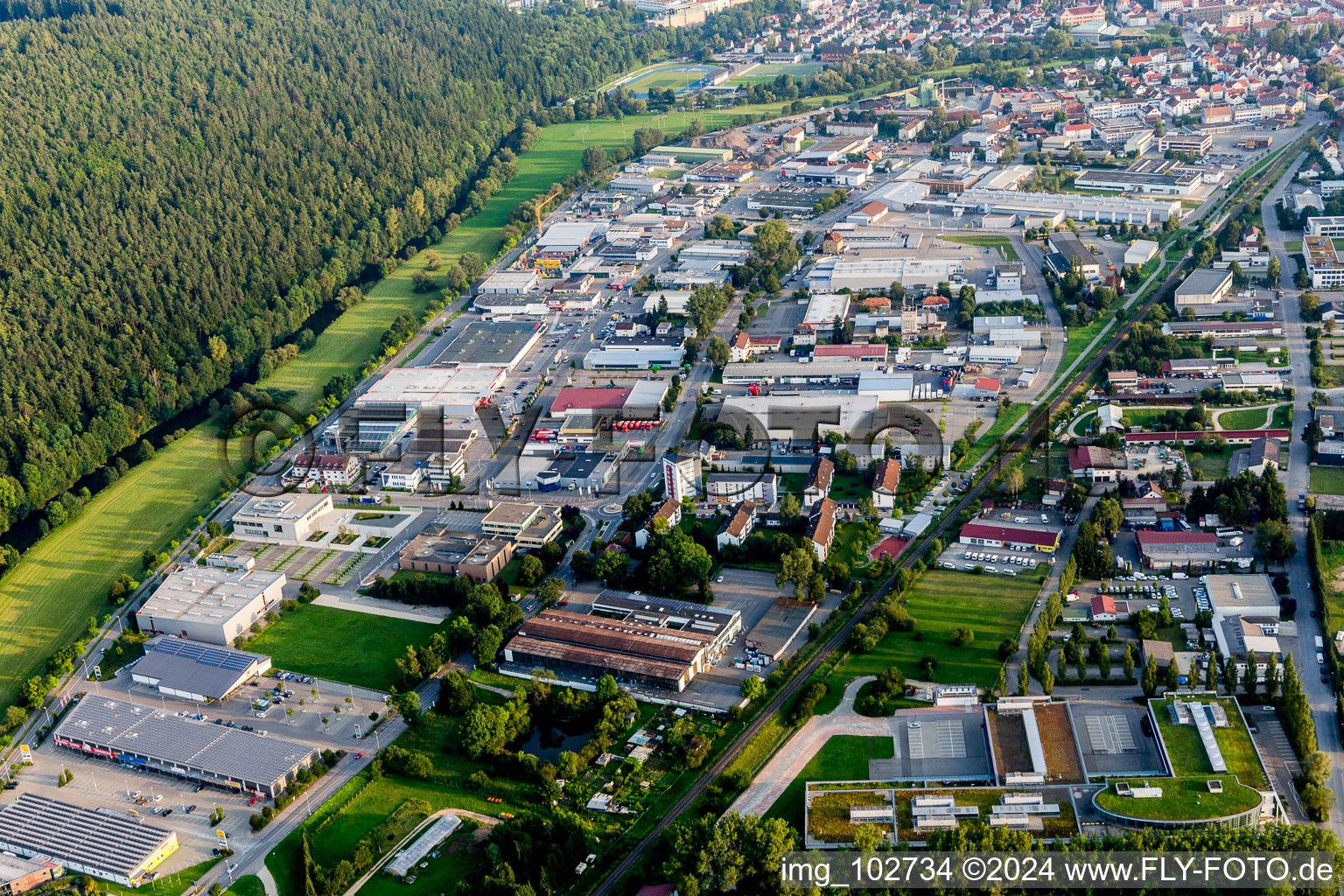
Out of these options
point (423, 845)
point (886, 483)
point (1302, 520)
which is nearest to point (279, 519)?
point (423, 845)

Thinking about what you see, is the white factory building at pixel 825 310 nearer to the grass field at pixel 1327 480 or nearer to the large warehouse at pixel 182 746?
the grass field at pixel 1327 480

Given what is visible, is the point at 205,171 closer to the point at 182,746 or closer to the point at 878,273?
the point at 878,273

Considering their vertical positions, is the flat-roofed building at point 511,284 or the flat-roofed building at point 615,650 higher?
the flat-roofed building at point 511,284

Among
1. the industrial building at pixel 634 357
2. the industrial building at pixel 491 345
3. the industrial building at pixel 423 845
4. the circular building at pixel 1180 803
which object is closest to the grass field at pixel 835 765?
the circular building at pixel 1180 803

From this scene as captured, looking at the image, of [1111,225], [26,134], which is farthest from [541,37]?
[1111,225]

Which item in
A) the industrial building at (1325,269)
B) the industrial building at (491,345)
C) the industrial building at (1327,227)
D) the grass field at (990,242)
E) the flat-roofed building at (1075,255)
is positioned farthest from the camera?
the grass field at (990,242)

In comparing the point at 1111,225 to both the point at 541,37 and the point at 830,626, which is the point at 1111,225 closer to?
the point at 830,626
